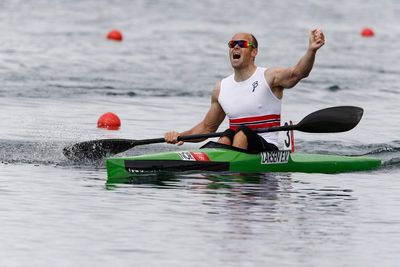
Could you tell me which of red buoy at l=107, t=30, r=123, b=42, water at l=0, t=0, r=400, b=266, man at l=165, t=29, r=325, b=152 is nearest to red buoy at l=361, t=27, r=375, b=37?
water at l=0, t=0, r=400, b=266

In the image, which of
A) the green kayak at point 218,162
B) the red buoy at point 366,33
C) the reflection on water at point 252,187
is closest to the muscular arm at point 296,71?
the green kayak at point 218,162

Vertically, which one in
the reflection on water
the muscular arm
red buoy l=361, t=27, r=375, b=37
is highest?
red buoy l=361, t=27, r=375, b=37

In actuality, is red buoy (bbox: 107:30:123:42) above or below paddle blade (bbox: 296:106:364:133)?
above

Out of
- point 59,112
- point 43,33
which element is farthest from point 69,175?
point 43,33

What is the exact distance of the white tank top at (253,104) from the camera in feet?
46.0

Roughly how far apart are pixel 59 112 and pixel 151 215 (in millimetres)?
9797

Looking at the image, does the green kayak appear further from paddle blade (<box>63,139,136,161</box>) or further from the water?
paddle blade (<box>63,139,136,161</box>)

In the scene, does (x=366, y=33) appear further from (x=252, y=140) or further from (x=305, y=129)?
(x=252, y=140)

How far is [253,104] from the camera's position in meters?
14.1

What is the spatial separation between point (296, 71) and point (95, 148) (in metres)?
2.71

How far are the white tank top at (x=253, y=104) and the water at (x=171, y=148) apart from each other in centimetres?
70

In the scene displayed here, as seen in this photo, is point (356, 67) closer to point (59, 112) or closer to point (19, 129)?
point (59, 112)

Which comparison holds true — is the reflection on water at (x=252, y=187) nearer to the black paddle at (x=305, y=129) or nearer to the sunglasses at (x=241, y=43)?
the black paddle at (x=305, y=129)

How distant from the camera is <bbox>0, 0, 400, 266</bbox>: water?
9555 mm
